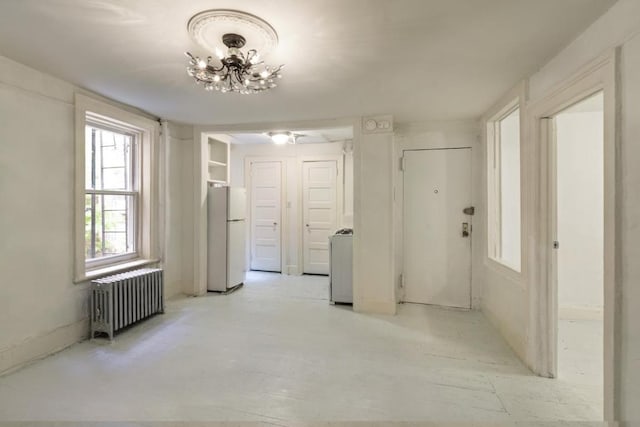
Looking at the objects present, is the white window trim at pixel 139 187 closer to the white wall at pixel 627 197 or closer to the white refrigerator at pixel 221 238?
the white refrigerator at pixel 221 238

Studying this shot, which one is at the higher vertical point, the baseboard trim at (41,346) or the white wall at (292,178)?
the white wall at (292,178)

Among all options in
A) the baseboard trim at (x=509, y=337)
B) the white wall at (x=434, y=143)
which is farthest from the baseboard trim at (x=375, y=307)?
the baseboard trim at (x=509, y=337)

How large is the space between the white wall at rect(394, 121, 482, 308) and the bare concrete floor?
91cm

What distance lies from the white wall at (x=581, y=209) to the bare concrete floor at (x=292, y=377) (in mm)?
1279

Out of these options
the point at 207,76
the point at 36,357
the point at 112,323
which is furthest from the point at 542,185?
the point at 36,357

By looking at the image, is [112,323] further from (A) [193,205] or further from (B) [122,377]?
(A) [193,205]

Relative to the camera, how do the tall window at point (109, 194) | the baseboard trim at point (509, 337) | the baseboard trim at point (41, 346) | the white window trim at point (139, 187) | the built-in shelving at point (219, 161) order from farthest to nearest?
the built-in shelving at point (219, 161)
the tall window at point (109, 194)
the white window trim at point (139, 187)
the baseboard trim at point (509, 337)
the baseboard trim at point (41, 346)

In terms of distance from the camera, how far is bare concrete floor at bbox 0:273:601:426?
187 centimetres

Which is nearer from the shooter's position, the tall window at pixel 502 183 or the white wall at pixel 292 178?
the tall window at pixel 502 183

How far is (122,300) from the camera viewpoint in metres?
2.97

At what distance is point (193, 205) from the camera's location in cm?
430

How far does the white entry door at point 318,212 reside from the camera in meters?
5.56

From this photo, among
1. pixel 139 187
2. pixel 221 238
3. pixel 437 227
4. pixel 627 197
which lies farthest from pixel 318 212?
pixel 627 197

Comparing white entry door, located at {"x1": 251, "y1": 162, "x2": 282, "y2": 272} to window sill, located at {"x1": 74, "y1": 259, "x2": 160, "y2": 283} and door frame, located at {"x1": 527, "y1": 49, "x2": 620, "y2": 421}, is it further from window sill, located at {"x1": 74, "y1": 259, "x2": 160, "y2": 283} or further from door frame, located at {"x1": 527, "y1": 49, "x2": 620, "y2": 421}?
door frame, located at {"x1": 527, "y1": 49, "x2": 620, "y2": 421}
